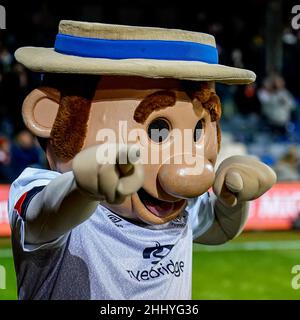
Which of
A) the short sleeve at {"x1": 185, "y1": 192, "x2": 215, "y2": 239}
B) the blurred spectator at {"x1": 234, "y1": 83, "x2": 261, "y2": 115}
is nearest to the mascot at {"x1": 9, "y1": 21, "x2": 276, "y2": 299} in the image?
the short sleeve at {"x1": 185, "y1": 192, "x2": 215, "y2": 239}

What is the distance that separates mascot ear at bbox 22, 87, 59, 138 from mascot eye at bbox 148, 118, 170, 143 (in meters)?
0.32

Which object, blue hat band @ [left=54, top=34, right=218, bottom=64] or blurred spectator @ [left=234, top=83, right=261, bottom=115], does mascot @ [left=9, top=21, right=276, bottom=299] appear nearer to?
blue hat band @ [left=54, top=34, right=218, bottom=64]

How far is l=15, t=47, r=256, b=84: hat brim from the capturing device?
2590mm

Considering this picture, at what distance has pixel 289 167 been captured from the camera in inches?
406

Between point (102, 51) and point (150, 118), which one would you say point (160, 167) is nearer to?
point (150, 118)

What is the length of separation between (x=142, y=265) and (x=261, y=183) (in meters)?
0.48

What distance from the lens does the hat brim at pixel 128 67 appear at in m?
2.59

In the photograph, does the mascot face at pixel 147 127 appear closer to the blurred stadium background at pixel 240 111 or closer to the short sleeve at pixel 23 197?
the short sleeve at pixel 23 197

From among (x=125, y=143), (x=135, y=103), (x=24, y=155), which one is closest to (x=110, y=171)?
(x=125, y=143)

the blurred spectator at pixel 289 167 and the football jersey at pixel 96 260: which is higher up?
the football jersey at pixel 96 260

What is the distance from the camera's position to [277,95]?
42.9ft

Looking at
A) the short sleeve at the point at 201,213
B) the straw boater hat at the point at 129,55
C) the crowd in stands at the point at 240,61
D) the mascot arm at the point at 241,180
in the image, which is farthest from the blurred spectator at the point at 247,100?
the straw boater hat at the point at 129,55

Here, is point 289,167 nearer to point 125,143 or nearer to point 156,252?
point 156,252

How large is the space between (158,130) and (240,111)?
10.7m
